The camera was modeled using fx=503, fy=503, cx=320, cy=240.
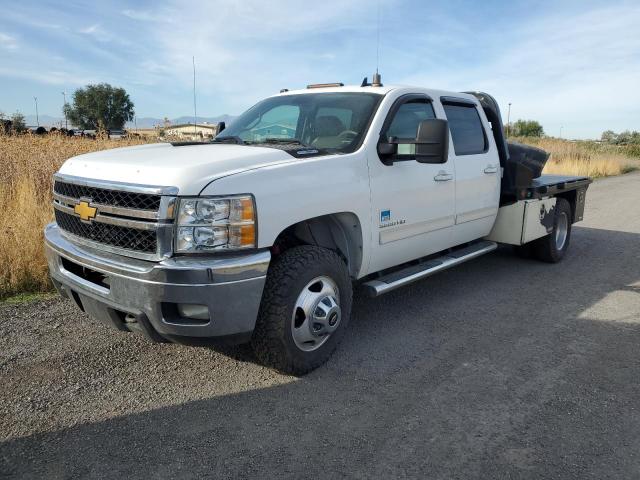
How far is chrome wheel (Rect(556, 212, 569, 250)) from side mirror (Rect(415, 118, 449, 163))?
12.3 feet

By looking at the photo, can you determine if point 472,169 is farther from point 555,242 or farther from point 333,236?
point 555,242

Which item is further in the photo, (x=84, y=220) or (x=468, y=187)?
(x=468, y=187)

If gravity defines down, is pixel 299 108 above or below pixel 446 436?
above

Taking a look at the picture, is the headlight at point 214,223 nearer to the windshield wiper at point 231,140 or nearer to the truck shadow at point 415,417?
the truck shadow at point 415,417

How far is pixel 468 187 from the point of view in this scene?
482cm

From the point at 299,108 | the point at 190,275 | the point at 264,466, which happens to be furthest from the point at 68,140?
the point at 264,466

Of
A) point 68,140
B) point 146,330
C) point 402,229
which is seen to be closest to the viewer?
point 146,330

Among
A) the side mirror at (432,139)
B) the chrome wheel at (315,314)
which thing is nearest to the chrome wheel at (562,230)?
the side mirror at (432,139)

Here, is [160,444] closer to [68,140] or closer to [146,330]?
[146,330]

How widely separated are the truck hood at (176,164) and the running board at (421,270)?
3.97ft

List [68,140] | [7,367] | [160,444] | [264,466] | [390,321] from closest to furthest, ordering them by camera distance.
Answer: [264,466] < [160,444] < [7,367] < [390,321] < [68,140]

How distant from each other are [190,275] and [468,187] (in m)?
3.09

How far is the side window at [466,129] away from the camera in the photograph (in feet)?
15.7

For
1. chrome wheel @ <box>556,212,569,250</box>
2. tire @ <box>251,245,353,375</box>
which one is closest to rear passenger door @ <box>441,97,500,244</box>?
chrome wheel @ <box>556,212,569,250</box>
